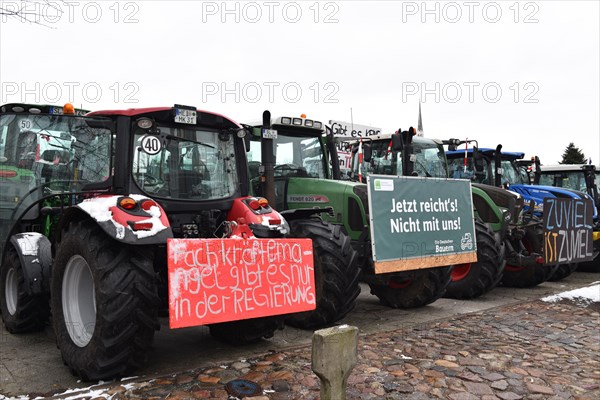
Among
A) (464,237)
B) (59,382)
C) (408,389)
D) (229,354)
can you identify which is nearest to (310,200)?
(464,237)

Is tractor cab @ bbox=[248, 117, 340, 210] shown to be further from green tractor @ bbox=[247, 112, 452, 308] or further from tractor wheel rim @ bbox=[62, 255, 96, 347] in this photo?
tractor wheel rim @ bbox=[62, 255, 96, 347]

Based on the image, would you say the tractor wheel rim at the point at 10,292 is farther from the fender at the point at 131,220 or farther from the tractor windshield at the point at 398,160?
the tractor windshield at the point at 398,160

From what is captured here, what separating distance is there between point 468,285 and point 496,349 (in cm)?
275

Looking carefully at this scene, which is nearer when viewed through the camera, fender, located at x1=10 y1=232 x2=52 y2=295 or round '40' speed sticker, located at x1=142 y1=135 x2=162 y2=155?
round '40' speed sticker, located at x1=142 y1=135 x2=162 y2=155

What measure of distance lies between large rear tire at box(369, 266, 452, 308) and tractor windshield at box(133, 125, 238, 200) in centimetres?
281

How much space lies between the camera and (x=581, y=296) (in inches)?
321

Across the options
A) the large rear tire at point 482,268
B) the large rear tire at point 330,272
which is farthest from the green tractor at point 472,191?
the large rear tire at point 330,272

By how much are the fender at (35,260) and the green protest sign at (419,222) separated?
3223mm

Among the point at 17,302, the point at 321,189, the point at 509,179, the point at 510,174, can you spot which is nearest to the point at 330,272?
the point at 321,189

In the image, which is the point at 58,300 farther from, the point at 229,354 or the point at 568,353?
the point at 568,353

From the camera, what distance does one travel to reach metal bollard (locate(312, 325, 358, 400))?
254 centimetres

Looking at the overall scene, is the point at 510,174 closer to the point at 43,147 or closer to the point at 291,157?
the point at 291,157

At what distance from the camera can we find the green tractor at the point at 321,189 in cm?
627

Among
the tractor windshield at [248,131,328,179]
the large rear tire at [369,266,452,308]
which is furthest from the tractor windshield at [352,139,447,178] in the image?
the large rear tire at [369,266,452,308]
